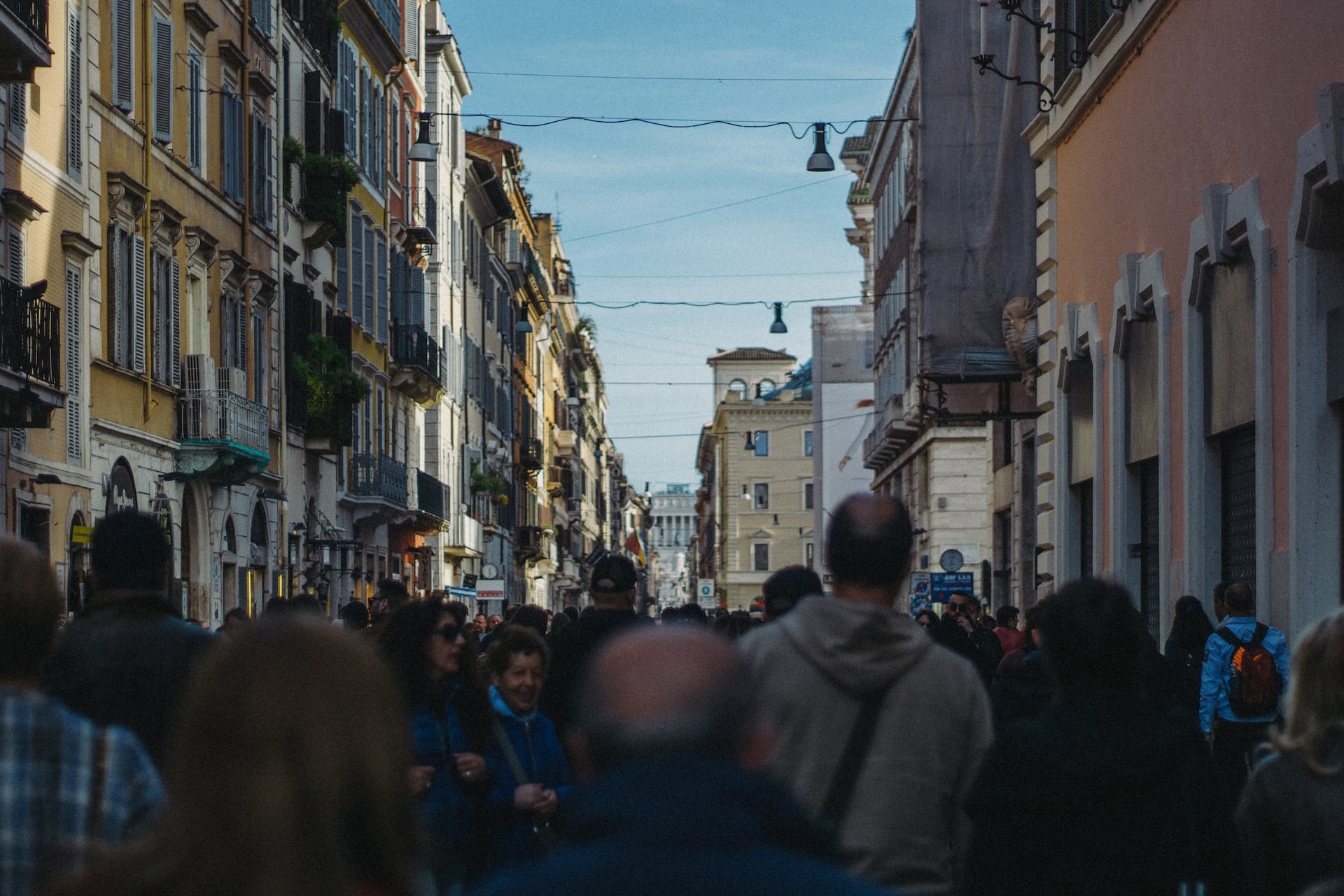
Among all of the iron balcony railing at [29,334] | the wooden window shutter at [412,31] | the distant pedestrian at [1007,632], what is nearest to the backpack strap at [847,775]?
the distant pedestrian at [1007,632]

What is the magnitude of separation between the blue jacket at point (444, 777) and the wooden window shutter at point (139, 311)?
58.2 ft

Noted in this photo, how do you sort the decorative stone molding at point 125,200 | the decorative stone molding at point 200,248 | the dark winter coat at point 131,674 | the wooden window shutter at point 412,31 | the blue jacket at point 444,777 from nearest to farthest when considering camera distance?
the dark winter coat at point 131,674 < the blue jacket at point 444,777 < the decorative stone molding at point 125,200 < the decorative stone molding at point 200,248 < the wooden window shutter at point 412,31

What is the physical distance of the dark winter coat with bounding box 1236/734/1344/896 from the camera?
4.37 metres

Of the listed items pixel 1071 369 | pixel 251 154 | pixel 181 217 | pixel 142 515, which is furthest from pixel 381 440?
pixel 142 515

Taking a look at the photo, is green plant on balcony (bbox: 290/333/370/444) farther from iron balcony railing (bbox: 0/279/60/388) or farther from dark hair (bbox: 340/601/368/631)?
dark hair (bbox: 340/601/368/631)

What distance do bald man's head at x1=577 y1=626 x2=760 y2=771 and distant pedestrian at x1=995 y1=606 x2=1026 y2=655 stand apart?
14.3 metres

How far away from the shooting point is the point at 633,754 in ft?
8.75

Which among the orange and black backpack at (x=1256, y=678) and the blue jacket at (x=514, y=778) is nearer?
the blue jacket at (x=514, y=778)

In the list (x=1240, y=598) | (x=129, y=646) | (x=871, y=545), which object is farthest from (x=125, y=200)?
(x=871, y=545)

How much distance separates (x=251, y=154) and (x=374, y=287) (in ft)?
33.8

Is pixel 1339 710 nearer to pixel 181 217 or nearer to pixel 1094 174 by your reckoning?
pixel 1094 174

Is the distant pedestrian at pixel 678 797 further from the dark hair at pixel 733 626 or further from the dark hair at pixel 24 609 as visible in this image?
the dark hair at pixel 733 626

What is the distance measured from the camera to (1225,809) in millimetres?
5652

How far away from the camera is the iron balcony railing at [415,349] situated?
4259 centimetres
